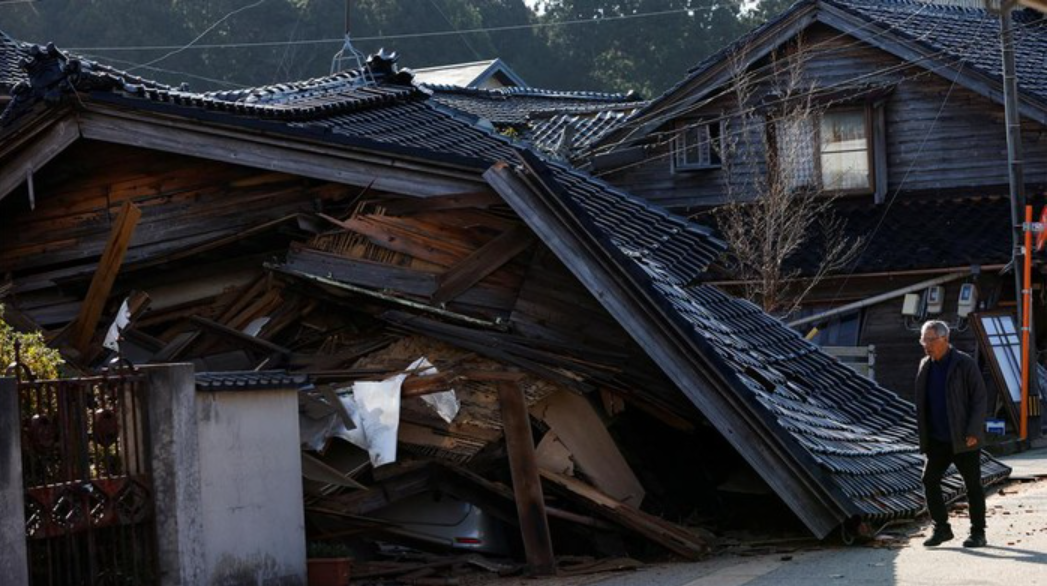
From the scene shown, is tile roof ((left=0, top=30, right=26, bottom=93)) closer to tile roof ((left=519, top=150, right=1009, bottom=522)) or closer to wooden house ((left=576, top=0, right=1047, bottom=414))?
wooden house ((left=576, top=0, right=1047, bottom=414))

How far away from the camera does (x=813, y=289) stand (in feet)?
96.4

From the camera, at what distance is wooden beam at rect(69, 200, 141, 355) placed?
1394cm

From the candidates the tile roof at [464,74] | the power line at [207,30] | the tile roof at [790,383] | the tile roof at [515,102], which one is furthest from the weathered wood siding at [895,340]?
the power line at [207,30]

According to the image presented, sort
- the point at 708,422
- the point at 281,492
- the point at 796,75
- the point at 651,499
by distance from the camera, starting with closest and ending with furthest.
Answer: the point at 281,492 → the point at 708,422 → the point at 651,499 → the point at 796,75

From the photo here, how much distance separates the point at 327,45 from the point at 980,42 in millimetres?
27798

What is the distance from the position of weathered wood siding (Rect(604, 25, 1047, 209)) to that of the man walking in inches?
670

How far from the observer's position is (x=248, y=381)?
11.4 m

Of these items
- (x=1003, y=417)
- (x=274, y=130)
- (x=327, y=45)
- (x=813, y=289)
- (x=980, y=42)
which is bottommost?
(x=1003, y=417)

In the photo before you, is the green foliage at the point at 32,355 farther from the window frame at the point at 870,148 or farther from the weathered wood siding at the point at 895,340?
the window frame at the point at 870,148

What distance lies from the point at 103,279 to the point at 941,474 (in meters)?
7.28

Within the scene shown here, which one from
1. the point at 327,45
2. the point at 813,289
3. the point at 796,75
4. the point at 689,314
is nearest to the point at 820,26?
the point at 796,75

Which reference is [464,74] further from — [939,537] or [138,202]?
[939,537]

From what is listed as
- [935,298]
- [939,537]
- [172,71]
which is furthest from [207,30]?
[939,537]

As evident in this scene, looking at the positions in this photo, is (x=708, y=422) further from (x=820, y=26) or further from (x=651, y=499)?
(x=820, y=26)
